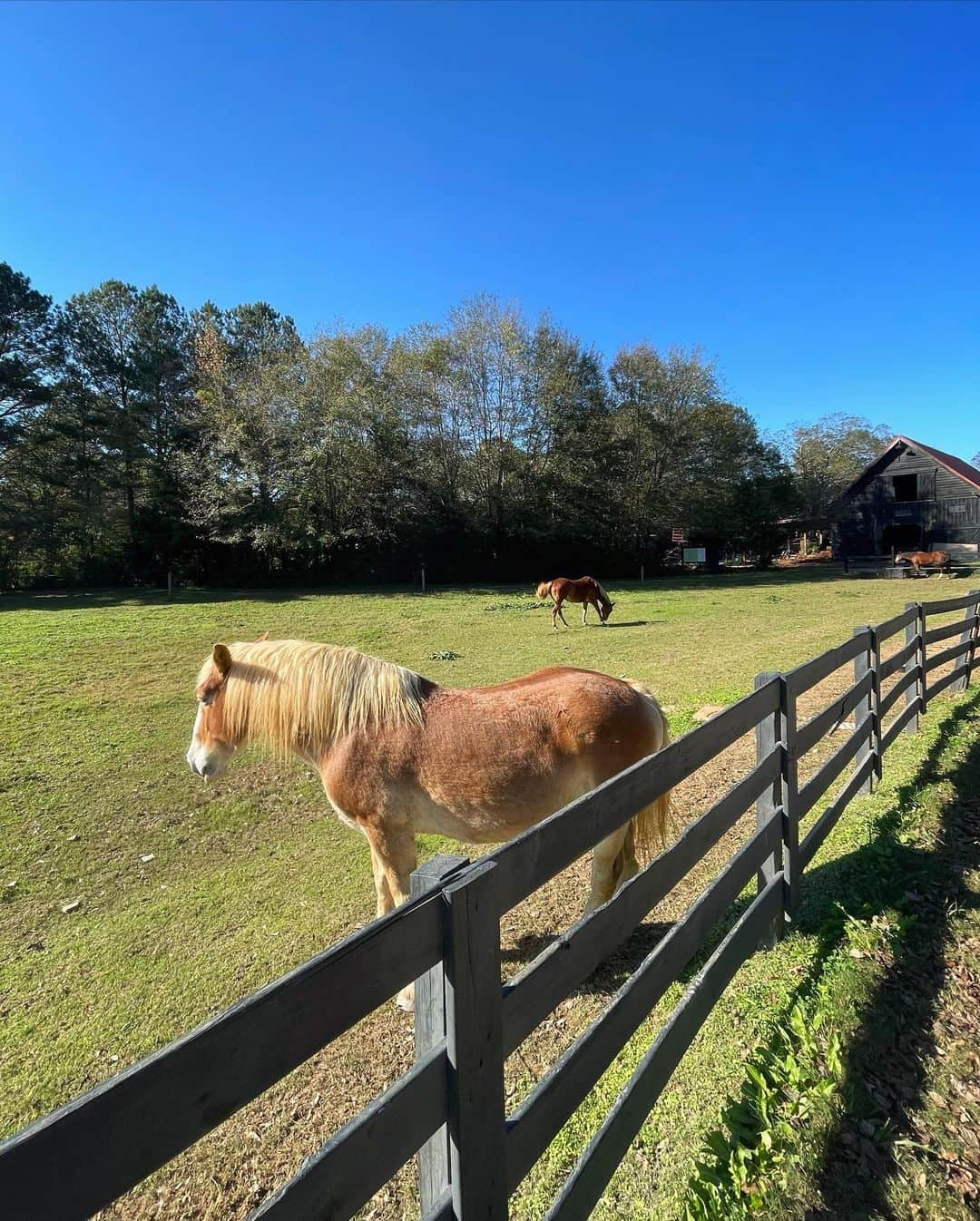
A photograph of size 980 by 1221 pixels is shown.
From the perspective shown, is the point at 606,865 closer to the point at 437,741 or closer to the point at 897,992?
the point at 437,741

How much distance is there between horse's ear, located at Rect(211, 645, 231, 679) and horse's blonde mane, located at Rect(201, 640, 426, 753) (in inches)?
1.5

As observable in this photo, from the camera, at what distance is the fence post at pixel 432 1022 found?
130 cm

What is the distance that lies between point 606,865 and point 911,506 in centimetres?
3778

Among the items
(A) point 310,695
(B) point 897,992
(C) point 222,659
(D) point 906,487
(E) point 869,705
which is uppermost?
(D) point 906,487

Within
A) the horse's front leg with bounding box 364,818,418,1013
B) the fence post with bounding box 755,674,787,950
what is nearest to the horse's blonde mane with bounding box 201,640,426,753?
the horse's front leg with bounding box 364,818,418,1013

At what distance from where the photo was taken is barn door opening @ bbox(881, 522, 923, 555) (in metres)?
34.1

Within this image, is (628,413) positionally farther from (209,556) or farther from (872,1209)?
(872,1209)

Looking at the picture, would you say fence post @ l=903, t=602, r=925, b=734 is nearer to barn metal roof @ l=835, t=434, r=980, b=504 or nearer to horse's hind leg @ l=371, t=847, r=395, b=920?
horse's hind leg @ l=371, t=847, r=395, b=920

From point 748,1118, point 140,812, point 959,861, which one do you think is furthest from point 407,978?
point 140,812

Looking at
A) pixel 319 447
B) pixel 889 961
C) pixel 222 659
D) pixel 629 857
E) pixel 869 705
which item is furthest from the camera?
pixel 319 447

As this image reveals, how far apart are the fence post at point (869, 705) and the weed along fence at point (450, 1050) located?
2.58 metres

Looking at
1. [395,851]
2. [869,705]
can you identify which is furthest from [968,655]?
[395,851]

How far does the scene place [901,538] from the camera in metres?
34.9

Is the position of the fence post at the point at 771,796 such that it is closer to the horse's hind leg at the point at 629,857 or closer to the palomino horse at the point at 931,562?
the horse's hind leg at the point at 629,857
